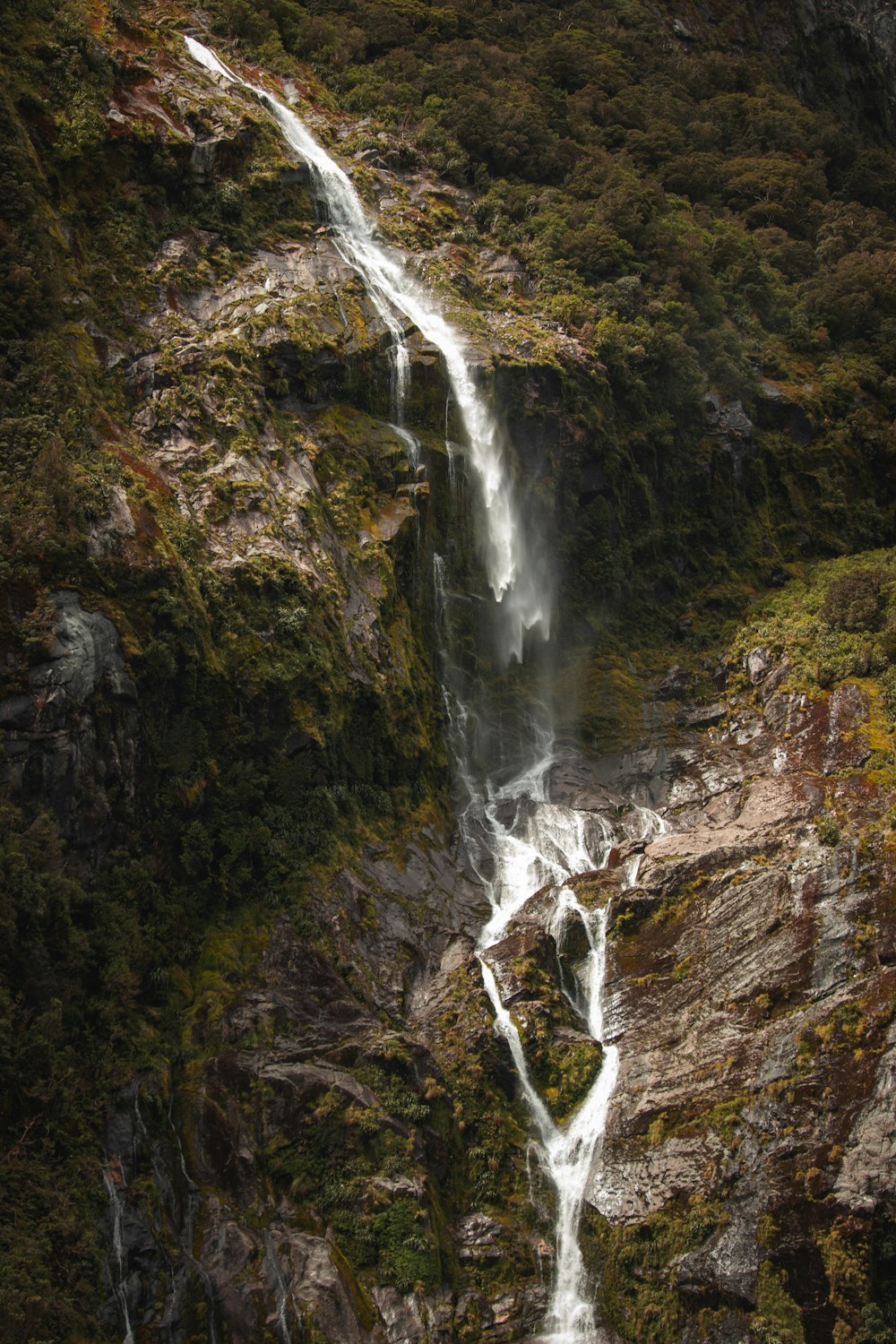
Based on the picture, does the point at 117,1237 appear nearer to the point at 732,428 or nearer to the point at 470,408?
the point at 470,408

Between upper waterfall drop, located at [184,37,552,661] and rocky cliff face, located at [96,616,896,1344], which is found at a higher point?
upper waterfall drop, located at [184,37,552,661]

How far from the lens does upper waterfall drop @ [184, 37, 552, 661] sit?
110 ft

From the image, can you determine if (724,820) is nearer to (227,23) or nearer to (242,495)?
(242,495)

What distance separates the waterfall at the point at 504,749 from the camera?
1972 centimetres

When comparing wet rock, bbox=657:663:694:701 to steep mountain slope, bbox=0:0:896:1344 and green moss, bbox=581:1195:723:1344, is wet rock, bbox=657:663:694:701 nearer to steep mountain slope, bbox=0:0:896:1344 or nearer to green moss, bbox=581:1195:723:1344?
steep mountain slope, bbox=0:0:896:1344

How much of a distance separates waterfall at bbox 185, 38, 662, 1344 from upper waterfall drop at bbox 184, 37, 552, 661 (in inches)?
2.0

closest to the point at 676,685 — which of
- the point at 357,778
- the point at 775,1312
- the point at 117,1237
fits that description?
the point at 357,778

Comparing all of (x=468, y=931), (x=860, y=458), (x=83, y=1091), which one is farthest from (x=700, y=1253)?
(x=860, y=458)

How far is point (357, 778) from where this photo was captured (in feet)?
81.9

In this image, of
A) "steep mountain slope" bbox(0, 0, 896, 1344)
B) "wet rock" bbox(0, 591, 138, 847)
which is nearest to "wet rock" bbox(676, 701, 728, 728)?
"steep mountain slope" bbox(0, 0, 896, 1344)

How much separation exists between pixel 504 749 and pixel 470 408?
11.8 metres

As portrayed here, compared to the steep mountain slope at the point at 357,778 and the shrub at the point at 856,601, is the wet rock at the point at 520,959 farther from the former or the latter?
the shrub at the point at 856,601

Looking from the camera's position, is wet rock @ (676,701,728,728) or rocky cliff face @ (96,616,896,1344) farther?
wet rock @ (676,701,728,728)

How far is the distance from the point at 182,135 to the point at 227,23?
19488 millimetres
